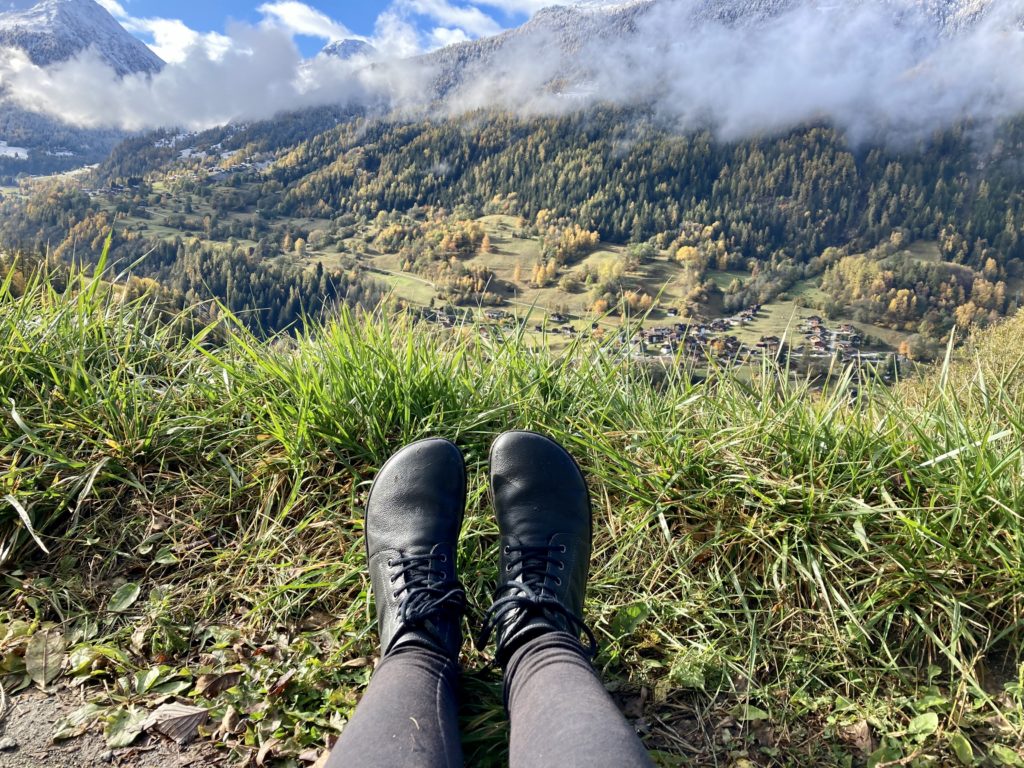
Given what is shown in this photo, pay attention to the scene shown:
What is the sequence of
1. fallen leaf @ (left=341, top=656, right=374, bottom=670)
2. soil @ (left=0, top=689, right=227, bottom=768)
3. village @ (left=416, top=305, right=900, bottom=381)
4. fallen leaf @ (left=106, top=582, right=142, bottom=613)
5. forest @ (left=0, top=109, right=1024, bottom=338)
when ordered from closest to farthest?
1. soil @ (left=0, top=689, right=227, bottom=768)
2. fallen leaf @ (left=341, top=656, right=374, bottom=670)
3. fallen leaf @ (left=106, top=582, right=142, bottom=613)
4. village @ (left=416, top=305, right=900, bottom=381)
5. forest @ (left=0, top=109, right=1024, bottom=338)

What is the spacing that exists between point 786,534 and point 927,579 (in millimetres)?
357

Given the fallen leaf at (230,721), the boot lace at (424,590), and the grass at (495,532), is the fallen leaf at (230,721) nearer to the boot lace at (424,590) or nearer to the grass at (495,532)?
the grass at (495,532)

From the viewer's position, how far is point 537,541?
1.81 meters

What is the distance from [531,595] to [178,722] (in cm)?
90

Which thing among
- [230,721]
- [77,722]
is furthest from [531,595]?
[77,722]

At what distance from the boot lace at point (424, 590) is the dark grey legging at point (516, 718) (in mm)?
99

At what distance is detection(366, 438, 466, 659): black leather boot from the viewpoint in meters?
1.59

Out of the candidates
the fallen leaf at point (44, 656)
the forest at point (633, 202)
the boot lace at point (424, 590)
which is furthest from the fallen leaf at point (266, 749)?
the forest at point (633, 202)

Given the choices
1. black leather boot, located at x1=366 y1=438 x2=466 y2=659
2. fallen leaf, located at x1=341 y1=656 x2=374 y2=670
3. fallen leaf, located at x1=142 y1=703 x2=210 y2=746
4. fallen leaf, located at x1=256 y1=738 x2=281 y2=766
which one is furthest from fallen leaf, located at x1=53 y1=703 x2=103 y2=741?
black leather boot, located at x1=366 y1=438 x2=466 y2=659

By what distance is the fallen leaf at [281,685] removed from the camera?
145 centimetres

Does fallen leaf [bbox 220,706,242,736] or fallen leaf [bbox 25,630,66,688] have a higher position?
fallen leaf [bbox 25,630,66,688]

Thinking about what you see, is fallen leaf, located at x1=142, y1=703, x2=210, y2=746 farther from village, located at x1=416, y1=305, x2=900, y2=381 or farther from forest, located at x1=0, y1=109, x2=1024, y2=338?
forest, located at x1=0, y1=109, x2=1024, y2=338

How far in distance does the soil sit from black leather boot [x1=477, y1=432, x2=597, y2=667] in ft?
2.36

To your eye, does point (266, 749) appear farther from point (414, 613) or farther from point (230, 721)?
point (414, 613)
